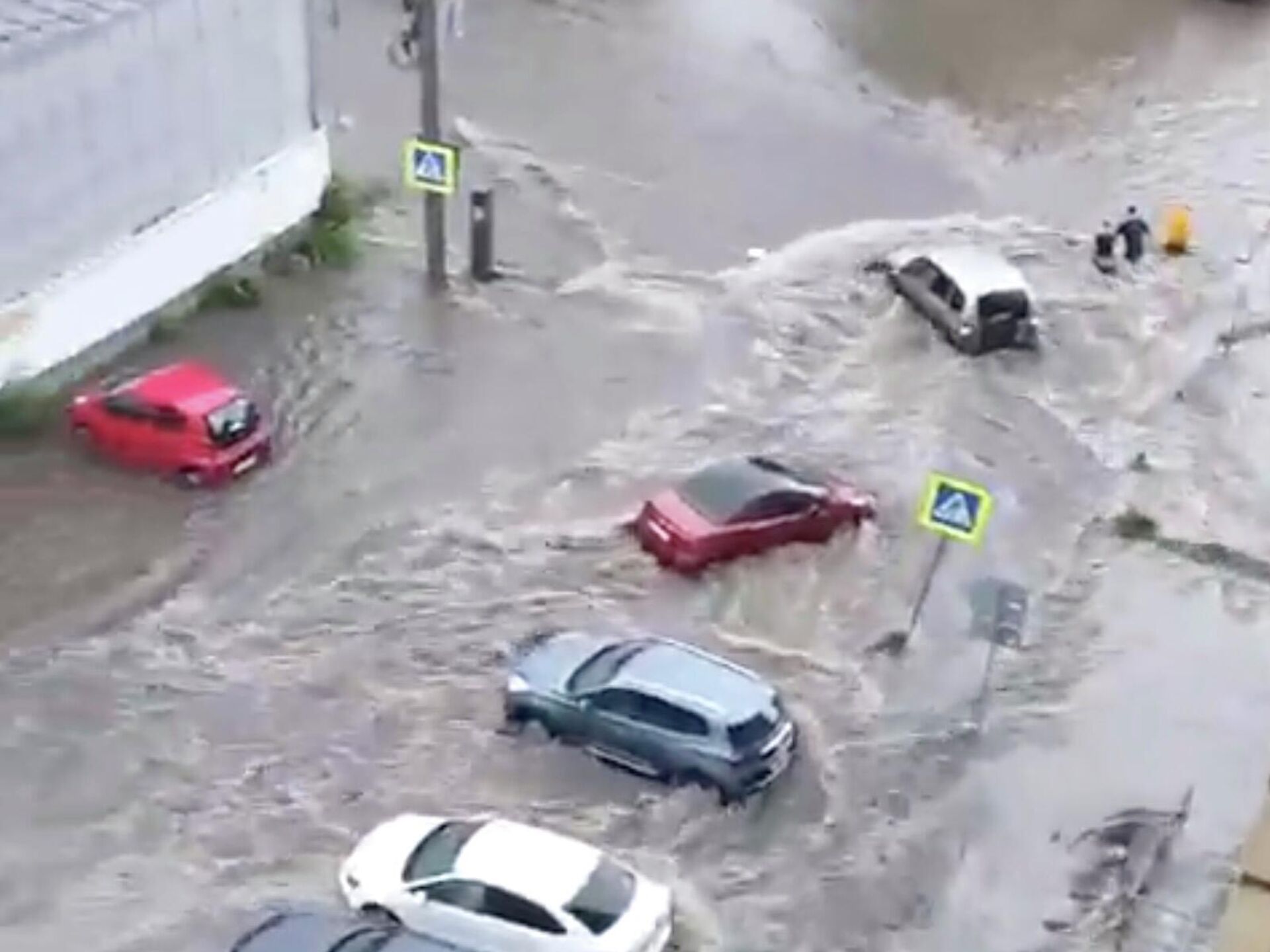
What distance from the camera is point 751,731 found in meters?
20.3

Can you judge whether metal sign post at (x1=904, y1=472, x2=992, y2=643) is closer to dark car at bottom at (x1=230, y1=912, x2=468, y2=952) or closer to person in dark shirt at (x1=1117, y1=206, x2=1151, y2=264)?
dark car at bottom at (x1=230, y1=912, x2=468, y2=952)

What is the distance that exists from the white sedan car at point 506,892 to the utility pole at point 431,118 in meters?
11.6

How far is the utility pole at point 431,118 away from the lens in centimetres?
2773

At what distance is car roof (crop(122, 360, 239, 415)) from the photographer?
24.5 metres

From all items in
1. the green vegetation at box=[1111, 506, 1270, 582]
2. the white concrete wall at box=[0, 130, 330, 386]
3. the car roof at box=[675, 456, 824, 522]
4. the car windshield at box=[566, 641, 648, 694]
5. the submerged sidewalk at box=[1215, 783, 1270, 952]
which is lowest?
the green vegetation at box=[1111, 506, 1270, 582]

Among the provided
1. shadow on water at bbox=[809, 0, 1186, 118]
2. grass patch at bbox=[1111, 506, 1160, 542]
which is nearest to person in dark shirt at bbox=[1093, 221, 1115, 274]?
shadow on water at bbox=[809, 0, 1186, 118]

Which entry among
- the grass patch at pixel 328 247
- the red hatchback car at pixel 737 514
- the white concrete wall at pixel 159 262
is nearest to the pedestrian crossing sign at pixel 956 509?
the red hatchback car at pixel 737 514

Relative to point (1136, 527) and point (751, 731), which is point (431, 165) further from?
point (751, 731)

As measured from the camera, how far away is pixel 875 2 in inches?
1628

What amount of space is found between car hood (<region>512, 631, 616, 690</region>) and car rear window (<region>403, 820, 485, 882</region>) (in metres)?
2.33

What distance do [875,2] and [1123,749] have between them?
22.6m

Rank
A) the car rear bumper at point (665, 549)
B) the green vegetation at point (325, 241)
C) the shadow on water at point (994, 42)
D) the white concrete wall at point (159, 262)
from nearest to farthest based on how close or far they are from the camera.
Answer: the car rear bumper at point (665, 549), the white concrete wall at point (159, 262), the green vegetation at point (325, 241), the shadow on water at point (994, 42)

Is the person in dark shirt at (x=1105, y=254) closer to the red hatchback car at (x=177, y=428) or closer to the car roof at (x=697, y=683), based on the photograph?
the car roof at (x=697, y=683)

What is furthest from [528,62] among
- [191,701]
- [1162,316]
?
[191,701]
